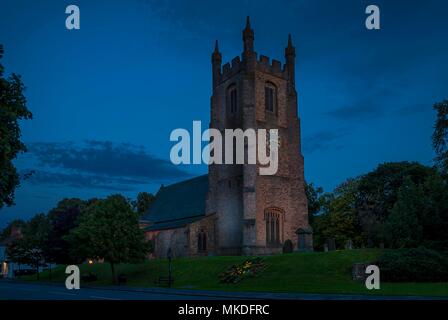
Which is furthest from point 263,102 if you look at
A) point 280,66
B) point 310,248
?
point 310,248

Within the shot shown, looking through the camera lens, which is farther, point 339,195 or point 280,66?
point 339,195

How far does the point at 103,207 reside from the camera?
43.6 m

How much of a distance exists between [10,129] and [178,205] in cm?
5059

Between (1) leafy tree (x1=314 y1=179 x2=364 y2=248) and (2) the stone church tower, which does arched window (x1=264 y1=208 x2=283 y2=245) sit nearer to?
(2) the stone church tower

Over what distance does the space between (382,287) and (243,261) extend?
14.5 m

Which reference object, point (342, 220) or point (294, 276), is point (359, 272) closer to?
point (294, 276)

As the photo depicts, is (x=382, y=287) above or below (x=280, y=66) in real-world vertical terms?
below

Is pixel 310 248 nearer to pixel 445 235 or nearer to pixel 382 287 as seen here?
pixel 445 235

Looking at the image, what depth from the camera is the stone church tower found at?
47.9 metres

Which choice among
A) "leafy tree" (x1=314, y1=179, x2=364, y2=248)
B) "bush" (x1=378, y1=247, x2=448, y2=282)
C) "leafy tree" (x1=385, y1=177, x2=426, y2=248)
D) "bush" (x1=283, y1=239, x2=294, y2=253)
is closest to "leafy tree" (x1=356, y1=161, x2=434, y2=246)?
"leafy tree" (x1=314, y1=179, x2=364, y2=248)

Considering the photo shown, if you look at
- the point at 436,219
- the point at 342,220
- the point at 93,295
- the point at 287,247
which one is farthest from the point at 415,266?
the point at 342,220

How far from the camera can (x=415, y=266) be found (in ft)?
94.4

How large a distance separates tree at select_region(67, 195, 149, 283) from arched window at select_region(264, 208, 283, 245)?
13.0m

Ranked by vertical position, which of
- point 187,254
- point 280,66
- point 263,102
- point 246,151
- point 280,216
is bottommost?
point 187,254
